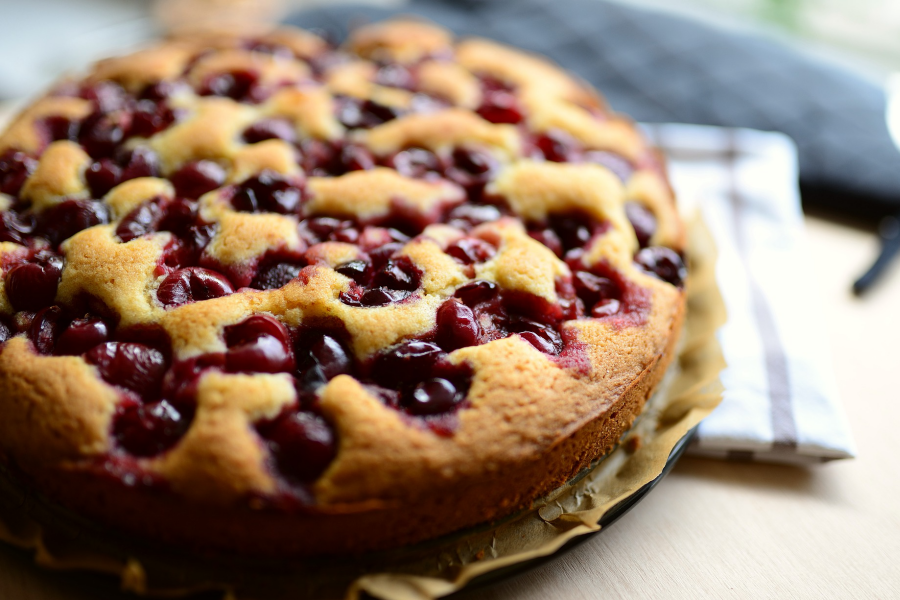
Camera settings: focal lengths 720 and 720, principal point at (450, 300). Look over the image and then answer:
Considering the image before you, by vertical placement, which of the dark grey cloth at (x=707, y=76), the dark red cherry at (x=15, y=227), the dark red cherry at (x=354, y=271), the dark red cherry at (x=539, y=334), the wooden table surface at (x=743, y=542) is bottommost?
the wooden table surface at (x=743, y=542)

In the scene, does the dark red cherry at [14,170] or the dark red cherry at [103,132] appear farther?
the dark red cherry at [103,132]

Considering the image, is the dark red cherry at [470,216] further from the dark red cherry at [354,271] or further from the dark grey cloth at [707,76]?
the dark grey cloth at [707,76]

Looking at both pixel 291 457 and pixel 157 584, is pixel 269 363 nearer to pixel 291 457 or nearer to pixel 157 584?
pixel 291 457

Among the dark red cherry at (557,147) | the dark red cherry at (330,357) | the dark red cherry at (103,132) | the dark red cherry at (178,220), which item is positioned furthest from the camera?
the dark red cherry at (557,147)

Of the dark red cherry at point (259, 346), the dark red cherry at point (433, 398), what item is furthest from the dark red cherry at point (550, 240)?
the dark red cherry at point (259, 346)

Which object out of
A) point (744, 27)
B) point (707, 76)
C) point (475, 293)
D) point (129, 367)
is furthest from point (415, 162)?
point (744, 27)

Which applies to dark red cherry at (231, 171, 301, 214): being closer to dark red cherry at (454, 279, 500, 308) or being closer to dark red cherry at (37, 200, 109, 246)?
dark red cherry at (37, 200, 109, 246)

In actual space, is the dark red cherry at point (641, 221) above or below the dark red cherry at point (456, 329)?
below
